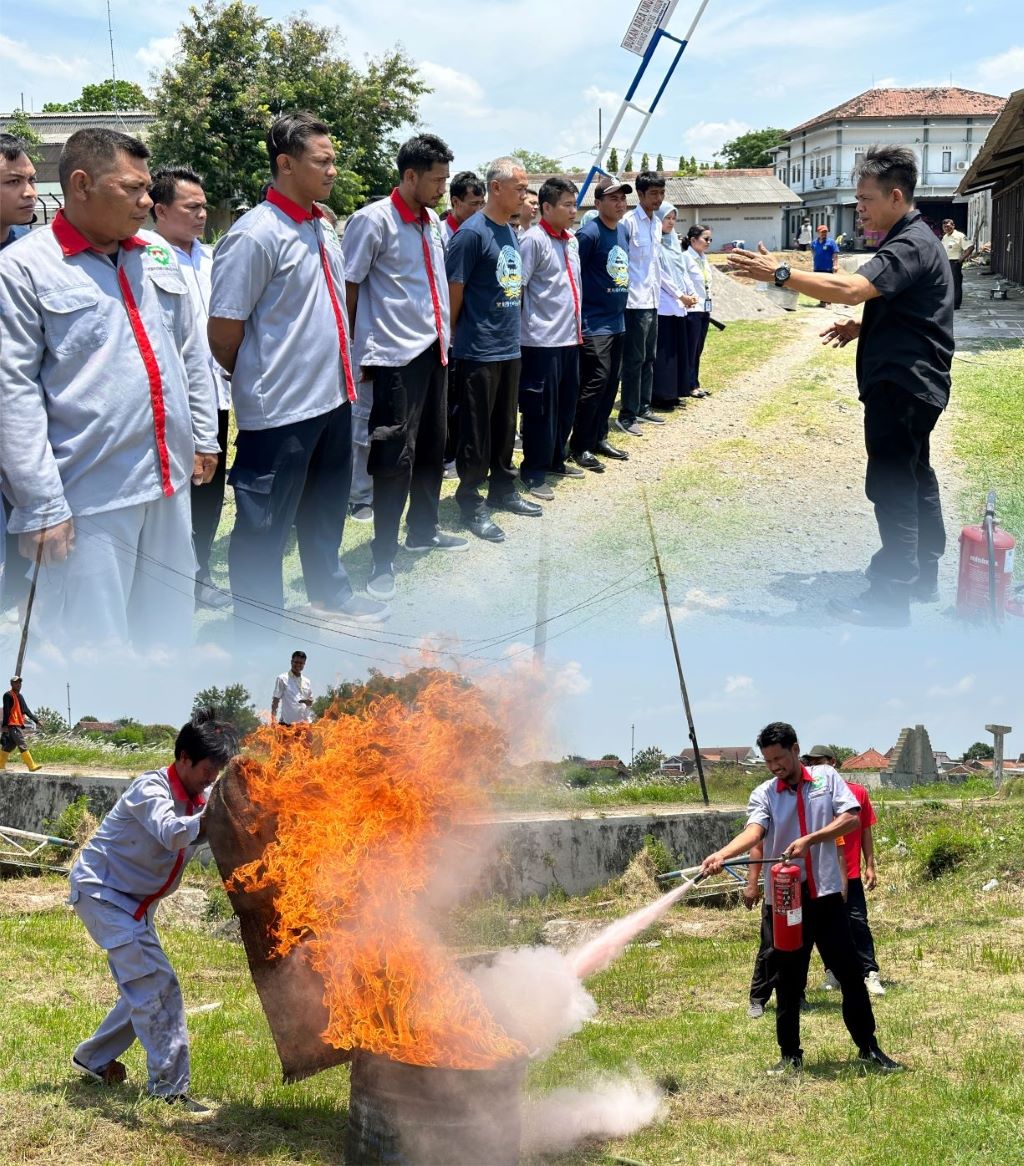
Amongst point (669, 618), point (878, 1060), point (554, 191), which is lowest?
point (878, 1060)

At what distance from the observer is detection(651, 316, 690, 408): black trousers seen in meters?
10.9

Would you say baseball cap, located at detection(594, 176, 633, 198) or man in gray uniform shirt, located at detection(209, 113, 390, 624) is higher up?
baseball cap, located at detection(594, 176, 633, 198)

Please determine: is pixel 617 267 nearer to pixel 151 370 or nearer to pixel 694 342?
pixel 694 342

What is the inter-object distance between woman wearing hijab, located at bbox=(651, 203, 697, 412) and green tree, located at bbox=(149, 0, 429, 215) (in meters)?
3.41

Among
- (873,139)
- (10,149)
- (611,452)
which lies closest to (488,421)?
(611,452)

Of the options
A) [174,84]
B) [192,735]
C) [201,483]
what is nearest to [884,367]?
[201,483]

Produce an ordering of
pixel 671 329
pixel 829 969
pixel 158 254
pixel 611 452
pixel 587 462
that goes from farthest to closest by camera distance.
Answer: pixel 671 329 → pixel 611 452 → pixel 587 462 → pixel 829 969 → pixel 158 254

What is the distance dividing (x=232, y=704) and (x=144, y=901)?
1.41 m

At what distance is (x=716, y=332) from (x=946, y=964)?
11843 millimetres

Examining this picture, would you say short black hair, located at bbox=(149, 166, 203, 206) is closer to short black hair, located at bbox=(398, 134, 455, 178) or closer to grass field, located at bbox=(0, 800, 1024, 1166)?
short black hair, located at bbox=(398, 134, 455, 178)

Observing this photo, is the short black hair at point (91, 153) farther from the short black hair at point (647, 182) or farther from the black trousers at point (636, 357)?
the short black hair at point (647, 182)

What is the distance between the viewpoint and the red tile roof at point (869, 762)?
1438cm

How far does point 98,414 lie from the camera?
4.14 m

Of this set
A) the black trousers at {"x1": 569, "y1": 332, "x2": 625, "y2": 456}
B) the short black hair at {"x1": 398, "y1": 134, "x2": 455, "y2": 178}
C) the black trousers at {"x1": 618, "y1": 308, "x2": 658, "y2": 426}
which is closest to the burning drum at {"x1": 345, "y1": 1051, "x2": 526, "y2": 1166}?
the short black hair at {"x1": 398, "y1": 134, "x2": 455, "y2": 178}
